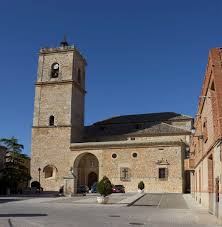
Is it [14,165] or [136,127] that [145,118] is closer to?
[136,127]

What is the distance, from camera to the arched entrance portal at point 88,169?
48.3m

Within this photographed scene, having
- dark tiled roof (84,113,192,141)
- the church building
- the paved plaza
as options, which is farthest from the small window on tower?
the paved plaza

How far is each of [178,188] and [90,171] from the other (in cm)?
1297

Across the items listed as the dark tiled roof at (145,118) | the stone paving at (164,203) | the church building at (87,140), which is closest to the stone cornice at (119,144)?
the church building at (87,140)

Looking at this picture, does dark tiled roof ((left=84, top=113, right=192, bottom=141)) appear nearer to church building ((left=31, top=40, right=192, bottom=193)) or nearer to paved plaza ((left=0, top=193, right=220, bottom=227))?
church building ((left=31, top=40, right=192, bottom=193))

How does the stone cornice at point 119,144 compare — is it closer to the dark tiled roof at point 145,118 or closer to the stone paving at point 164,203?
the dark tiled roof at point 145,118

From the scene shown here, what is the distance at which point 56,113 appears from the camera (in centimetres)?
4875

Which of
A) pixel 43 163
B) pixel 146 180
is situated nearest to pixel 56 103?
pixel 43 163

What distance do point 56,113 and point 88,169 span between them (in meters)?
8.67

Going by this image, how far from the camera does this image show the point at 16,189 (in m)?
40.3

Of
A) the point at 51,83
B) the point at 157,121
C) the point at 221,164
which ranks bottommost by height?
the point at 221,164

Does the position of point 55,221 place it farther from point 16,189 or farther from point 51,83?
point 51,83

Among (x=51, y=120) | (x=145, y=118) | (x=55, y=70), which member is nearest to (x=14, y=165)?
(x=51, y=120)

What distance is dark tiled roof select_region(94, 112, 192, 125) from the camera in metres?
51.4
